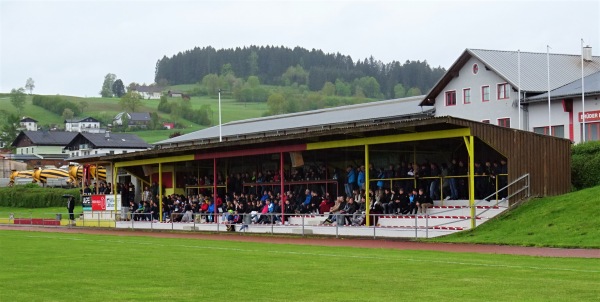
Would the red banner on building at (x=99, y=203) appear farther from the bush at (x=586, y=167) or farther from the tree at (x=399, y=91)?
the tree at (x=399, y=91)

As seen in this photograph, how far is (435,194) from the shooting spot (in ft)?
113

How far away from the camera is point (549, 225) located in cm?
2708

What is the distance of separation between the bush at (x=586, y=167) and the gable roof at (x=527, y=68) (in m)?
13.8

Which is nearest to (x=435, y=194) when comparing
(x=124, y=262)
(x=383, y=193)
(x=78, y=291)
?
(x=383, y=193)

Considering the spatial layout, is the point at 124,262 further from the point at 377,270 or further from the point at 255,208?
the point at 255,208

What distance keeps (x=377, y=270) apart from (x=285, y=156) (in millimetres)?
26909

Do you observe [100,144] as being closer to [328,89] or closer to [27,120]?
[27,120]

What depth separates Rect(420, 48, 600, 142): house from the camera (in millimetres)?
46906

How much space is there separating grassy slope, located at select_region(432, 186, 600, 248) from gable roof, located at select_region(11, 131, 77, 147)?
115 m

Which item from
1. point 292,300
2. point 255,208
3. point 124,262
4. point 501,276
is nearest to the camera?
point 292,300

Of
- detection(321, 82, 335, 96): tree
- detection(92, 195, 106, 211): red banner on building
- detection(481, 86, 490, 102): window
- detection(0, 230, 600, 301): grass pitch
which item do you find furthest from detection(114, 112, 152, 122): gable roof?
detection(0, 230, 600, 301): grass pitch

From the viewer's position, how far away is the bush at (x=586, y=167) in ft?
114

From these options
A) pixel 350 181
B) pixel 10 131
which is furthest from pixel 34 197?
pixel 10 131

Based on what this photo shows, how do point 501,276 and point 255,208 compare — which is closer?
point 501,276
